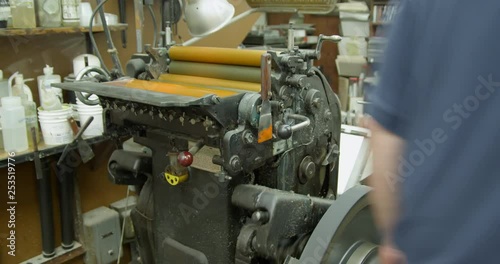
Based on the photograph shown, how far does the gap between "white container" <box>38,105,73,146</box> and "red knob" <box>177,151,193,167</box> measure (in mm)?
758

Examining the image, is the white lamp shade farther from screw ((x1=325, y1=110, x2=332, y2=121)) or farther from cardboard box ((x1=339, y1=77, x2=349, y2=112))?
cardboard box ((x1=339, y1=77, x2=349, y2=112))

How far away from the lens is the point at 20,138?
1802 millimetres

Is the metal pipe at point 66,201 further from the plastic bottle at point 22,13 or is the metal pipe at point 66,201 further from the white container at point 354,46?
the white container at point 354,46

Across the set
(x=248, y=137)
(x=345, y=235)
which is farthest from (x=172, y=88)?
(x=345, y=235)

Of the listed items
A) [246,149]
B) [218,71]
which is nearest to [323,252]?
[246,149]

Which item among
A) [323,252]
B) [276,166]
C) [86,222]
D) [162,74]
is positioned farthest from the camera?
[86,222]

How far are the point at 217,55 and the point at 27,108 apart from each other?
817mm

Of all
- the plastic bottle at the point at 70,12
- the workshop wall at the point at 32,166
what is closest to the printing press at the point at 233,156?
the plastic bottle at the point at 70,12

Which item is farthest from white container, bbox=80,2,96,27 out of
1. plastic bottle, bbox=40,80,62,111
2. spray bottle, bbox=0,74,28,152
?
spray bottle, bbox=0,74,28,152

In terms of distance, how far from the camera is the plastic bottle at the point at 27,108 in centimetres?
185

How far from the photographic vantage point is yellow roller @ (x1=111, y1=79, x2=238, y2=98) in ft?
4.38

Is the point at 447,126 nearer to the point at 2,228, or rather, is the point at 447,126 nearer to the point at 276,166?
the point at 276,166

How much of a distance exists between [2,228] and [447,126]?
190 centimetres

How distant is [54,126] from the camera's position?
1.86 m
